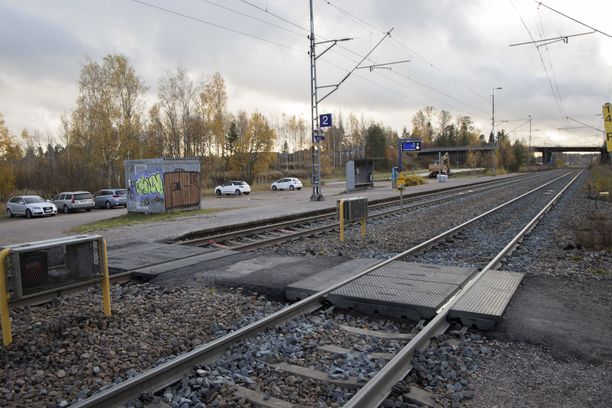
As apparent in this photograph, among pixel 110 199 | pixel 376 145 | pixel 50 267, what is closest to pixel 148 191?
pixel 110 199

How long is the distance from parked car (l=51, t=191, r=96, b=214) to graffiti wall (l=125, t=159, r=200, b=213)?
1177 cm

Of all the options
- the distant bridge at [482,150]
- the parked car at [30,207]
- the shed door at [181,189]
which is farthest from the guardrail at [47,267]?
the distant bridge at [482,150]

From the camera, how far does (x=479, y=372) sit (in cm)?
467

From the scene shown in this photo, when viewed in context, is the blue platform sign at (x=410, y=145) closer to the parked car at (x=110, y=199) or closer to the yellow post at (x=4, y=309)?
the parked car at (x=110, y=199)

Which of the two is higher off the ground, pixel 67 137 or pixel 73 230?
pixel 67 137

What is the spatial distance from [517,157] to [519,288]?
126892mm

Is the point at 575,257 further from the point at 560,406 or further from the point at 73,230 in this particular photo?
the point at 73,230

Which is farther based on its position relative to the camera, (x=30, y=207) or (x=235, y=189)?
(x=235, y=189)

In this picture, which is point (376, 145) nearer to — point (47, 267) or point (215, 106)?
point (215, 106)

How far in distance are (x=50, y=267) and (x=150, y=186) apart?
59.6ft

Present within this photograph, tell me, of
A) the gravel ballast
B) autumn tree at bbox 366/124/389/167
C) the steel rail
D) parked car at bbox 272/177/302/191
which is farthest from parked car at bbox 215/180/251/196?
autumn tree at bbox 366/124/389/167

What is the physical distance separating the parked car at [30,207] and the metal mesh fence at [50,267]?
89.8 ft

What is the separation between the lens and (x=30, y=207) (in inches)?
1191

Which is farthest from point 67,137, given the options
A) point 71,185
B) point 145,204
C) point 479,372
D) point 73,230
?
point 479,372
